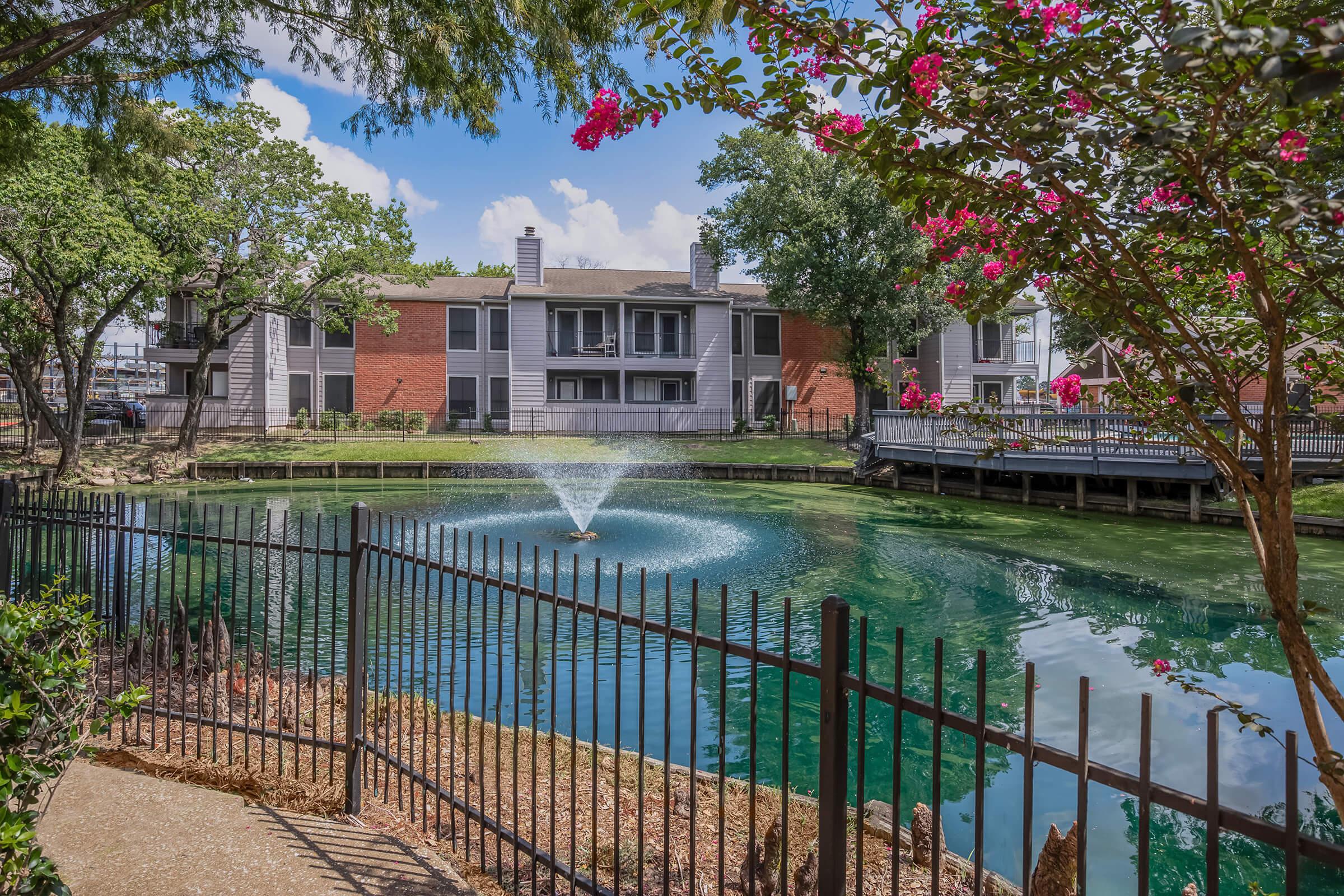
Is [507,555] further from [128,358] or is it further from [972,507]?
[128,358]

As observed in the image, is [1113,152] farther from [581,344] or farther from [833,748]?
[581,344]

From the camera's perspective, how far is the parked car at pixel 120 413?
3625 centimetres

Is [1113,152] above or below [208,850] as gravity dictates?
above

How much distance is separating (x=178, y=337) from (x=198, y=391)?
25.0 ft

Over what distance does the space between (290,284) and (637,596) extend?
2282 centimetres

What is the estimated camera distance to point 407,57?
5.55 m

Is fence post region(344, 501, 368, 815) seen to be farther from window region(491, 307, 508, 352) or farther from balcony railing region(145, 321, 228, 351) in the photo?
balcony railing region(145, 321, 228, 351)

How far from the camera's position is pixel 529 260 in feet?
121

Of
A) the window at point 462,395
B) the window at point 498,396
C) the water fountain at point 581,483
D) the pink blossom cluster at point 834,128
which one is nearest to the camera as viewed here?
the pink blossom cluster at point 834,128

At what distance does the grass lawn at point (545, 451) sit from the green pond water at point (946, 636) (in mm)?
9508

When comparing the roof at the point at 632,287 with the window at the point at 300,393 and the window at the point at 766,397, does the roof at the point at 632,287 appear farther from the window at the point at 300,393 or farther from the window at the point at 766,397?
the window at the point at 300,393

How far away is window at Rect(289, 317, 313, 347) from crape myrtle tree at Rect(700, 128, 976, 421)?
2017 cm

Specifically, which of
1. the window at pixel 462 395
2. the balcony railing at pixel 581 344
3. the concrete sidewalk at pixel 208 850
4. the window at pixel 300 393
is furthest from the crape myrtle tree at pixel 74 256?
the concrete sidewalk at pixel 208 850

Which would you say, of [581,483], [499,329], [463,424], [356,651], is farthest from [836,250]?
[356,651]
